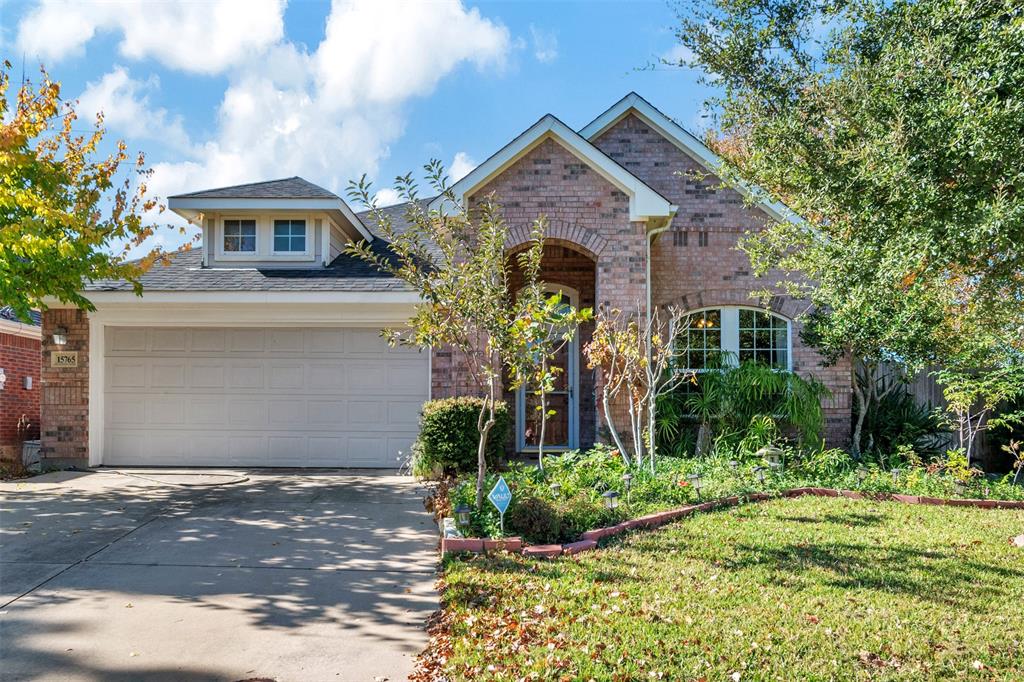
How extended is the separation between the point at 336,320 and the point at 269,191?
2771 mm

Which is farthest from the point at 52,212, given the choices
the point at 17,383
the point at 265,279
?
the point at 17,383

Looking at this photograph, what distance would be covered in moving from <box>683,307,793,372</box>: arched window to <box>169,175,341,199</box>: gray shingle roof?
20.7 feet

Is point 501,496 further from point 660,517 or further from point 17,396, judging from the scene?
point 17,396

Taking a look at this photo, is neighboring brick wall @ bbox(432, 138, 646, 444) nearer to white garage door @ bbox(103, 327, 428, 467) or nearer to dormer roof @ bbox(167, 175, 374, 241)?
white garage door @ bbox(103, 327, 428, 467)

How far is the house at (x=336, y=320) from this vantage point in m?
10.5

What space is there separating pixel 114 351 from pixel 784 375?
1019 centimetres

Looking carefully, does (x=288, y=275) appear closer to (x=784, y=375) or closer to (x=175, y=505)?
(x=175, y=505)

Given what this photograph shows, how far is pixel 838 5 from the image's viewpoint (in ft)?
22.6

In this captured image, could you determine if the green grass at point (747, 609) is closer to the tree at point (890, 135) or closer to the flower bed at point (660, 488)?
the flower bed at point (660, 488)

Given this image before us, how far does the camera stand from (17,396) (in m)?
14.0

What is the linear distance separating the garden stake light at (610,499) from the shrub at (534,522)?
615 millimetres

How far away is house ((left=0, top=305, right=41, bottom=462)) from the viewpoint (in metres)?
13.4

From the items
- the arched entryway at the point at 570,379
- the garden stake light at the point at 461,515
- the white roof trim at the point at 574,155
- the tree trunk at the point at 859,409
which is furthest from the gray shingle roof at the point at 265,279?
the tree trunk at the point at 859,409

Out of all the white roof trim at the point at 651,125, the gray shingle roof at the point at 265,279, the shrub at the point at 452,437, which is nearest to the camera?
the shrub at the point at 452,437
